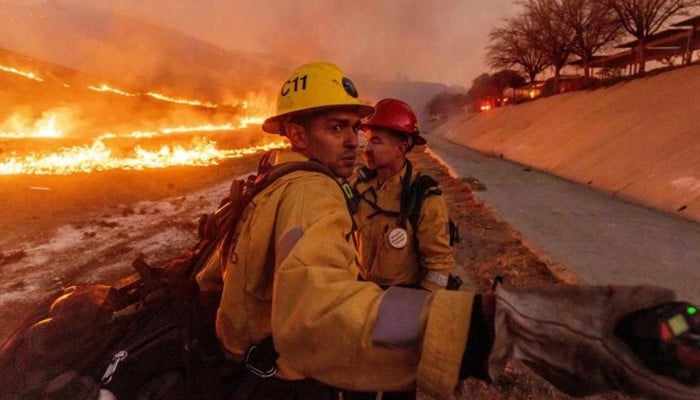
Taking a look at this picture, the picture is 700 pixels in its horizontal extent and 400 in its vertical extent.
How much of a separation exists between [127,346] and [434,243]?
6.36ft

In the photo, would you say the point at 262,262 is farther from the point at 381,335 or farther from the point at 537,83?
the point at 537,83

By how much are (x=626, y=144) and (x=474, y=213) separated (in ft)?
18.2

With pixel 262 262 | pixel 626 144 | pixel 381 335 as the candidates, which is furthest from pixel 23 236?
pixel 626 144

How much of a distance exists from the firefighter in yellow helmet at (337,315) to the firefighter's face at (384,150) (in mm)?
1696

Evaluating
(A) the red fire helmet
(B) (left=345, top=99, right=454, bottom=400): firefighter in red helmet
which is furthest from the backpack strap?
(A) the red fire helmet

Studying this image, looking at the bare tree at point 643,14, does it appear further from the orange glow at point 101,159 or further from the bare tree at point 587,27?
the orange glow at point 101,159

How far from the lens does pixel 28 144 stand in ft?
59.0

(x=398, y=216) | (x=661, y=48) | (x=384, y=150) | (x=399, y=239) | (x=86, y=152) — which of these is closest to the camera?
(x=399, y=239)

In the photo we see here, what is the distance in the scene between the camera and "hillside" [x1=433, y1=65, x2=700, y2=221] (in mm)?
8391

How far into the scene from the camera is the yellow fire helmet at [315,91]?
186 centimetres

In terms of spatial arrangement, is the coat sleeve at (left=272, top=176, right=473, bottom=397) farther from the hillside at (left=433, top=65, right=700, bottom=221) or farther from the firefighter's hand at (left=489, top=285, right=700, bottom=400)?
the hillside at (left=433, top=65, right=700, bottom=221)

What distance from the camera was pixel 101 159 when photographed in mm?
19125

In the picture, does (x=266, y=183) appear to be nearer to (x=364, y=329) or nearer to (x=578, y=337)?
(x=364, y=329)

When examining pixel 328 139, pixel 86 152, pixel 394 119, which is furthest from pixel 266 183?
pixel 86 152
